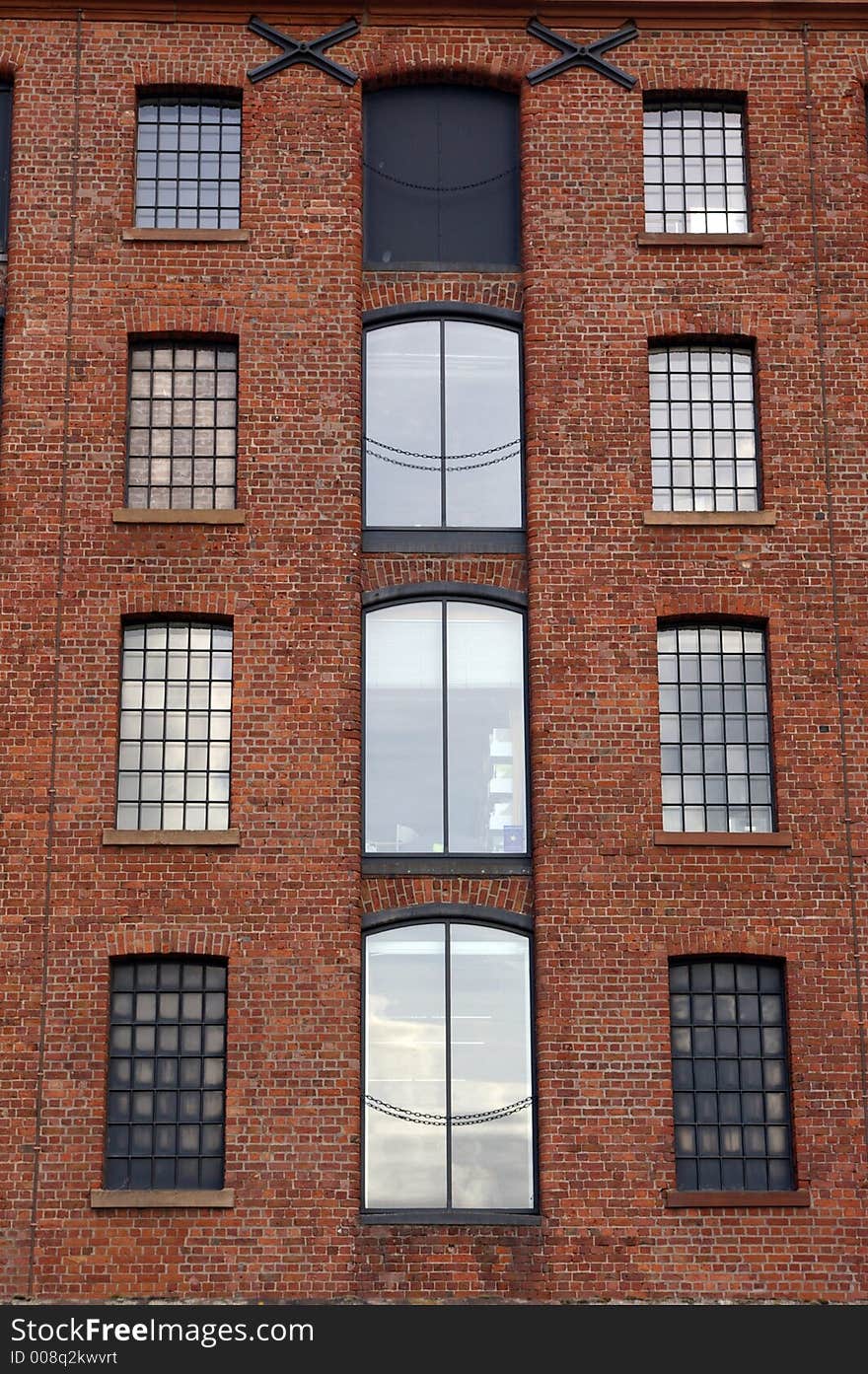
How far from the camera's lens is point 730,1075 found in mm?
20109

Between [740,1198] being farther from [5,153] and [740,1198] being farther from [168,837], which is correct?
[5,153]

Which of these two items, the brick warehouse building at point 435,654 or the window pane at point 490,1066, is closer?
the brick warehouse building at point 435,654

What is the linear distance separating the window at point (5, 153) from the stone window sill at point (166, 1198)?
10.7 meters

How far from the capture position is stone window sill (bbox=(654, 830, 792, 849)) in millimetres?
20453

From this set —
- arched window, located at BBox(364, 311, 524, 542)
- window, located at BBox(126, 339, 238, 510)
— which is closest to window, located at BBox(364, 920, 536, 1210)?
arched window, located at BBox(364, 311, 524, 542)

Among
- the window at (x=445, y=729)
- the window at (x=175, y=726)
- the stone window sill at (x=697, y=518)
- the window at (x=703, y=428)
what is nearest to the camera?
the window at (x=175, y=726)

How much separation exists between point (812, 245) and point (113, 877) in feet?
35.1

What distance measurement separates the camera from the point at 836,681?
21.1 m

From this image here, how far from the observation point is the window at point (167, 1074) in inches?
774

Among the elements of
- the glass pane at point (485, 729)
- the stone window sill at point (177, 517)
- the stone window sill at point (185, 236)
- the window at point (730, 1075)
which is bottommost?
the window at point (730, 1075)

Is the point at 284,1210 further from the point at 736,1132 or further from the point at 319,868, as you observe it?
A: the point at 736,1132

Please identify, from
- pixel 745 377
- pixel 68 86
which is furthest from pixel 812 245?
pixel 68 86

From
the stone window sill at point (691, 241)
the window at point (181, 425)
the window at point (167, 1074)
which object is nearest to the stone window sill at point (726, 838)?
the window at point (167, 1074)

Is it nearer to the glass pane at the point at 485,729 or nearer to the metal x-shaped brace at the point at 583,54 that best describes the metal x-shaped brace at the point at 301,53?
the metal x-shaped brace at the point at 583,54
